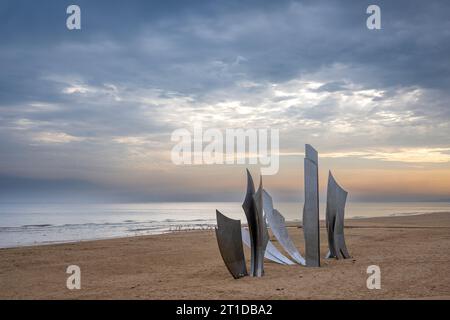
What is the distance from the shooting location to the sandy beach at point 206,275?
28.3 ft

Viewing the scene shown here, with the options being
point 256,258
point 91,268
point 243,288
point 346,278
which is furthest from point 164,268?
point 346,278

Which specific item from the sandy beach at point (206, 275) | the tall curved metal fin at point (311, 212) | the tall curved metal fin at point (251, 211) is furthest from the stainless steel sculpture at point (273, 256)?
the tall curved metal fin at point (251, 211)

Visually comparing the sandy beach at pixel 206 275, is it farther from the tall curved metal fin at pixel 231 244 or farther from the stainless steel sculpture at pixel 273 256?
the tall curved metal fin at pixel 231 244

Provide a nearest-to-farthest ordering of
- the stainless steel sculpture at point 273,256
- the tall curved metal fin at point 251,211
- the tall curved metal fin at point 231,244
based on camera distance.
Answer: the tall curved metal fin at point 231,244 → the tall curved metal fin at point 251,211 → the stainless steel sculpture at point 273,256

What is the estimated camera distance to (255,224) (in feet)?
35.4

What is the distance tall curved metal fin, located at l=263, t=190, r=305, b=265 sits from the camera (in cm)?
1277

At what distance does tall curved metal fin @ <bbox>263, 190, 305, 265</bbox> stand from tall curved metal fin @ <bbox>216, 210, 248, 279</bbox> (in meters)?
2.39

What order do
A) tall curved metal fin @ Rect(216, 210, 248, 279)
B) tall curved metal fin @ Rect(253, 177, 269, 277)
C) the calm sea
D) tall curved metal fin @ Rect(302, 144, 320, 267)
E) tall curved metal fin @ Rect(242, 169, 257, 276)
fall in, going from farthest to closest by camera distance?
the calm sea < tall curved metal fin @ Rect(302, 144, 320, 267) < tall curved metal fin @ Rect(253, 177, 269, 277) < tall curved metal fin @ Rect(242, 169, 257, 276) < tall curved metal fin @ Rect(216, 210, 248, 279)

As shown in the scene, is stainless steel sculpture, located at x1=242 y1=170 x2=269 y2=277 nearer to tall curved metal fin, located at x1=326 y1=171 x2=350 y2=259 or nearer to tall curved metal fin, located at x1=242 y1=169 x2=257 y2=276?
tall curved metal fin, located at x1=242 y1=169 x2=257 y2=276

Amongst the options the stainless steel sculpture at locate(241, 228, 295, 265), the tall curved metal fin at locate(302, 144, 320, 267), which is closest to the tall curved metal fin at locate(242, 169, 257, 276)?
the stainless steel sculpture at locate(241, 228, 295, 265)

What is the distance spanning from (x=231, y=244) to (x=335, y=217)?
4.45 m

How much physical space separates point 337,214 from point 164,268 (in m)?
5.44

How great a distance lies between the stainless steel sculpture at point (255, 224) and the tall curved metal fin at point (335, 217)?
3.32 meters
